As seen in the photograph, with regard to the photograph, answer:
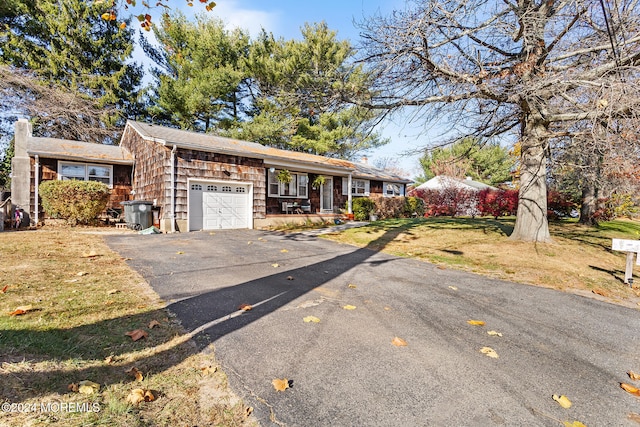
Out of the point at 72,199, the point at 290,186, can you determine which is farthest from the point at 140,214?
the point at 290,186

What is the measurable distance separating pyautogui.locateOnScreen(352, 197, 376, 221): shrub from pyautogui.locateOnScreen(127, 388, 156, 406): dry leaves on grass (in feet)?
53.6

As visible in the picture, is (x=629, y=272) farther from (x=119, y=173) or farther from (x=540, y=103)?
(x=119, y=173)

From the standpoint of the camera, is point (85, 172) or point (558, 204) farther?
point (558, 204)

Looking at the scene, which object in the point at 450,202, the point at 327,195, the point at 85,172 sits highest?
the point at 85,172

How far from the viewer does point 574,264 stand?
671 centimetres

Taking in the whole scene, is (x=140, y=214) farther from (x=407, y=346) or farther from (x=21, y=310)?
(x=407, y=346)

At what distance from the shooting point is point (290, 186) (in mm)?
15898

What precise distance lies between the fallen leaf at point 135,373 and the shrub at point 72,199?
11731 mm

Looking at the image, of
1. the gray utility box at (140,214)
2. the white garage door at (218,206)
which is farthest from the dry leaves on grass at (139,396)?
the gray utility box at (140,214)

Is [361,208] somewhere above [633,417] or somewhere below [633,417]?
above

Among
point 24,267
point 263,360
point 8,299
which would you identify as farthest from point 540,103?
point 24,267

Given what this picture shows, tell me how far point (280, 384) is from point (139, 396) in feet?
2.89

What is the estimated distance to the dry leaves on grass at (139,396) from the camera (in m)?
1.84

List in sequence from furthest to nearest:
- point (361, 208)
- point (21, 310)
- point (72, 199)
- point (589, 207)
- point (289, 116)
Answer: point (361, 208) < point (289, 116) < point (589, 207) < point (72, 199) < point (21, 310)
